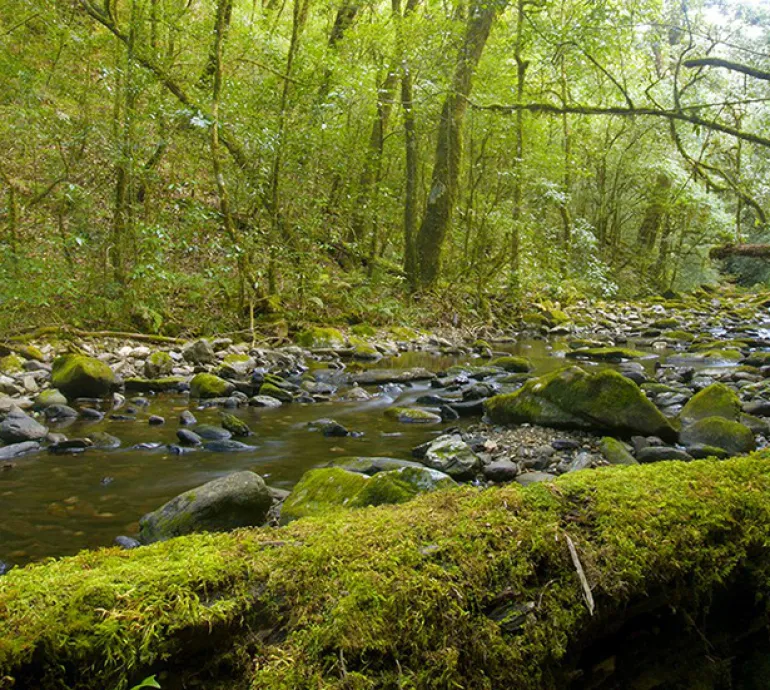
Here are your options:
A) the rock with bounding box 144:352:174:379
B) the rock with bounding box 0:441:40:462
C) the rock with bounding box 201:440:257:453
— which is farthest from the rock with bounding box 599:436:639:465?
the rock with bounding box 144:352:174:379

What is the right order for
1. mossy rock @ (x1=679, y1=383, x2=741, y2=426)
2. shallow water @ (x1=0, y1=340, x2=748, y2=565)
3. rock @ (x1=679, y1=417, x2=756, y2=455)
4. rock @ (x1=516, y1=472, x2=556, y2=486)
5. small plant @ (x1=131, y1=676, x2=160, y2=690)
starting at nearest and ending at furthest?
1. small plant @ (x1=131, y1=676, x2=160, y2=690)
2. shallow water @ (x1=0, y1=340, x2=748, y2=565)
3. rock @ (x1=516, y1=472, x2=556, y2=486)
4. rock @ (x1=679, y1=417, x2=756, y2=455)
5. mossy rock @ (x1=679, y1=383, x2=741, y2=426)

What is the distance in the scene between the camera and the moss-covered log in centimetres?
116

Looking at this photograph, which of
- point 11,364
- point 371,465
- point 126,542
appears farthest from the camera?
point 11,364

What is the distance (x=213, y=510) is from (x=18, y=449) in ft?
10.2

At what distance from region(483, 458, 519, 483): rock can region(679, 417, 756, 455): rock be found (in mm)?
1897

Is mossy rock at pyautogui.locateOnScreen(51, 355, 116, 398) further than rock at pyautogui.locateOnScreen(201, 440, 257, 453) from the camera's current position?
Yes

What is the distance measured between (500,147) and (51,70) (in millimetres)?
10725

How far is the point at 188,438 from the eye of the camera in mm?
5836

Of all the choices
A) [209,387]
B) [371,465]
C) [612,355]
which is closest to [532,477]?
[371,465]

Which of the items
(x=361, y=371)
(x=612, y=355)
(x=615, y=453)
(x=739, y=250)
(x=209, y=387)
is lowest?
(x=361, y=371)

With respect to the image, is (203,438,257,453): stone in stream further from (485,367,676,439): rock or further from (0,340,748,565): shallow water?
(485,367,676,439): rock

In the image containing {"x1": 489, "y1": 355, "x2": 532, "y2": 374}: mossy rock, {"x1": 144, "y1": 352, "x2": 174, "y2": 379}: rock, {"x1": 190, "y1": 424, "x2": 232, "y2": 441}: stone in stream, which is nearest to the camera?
{"x1": 190, "y1": 424, "x2": 232, "y2": 441}: stone in stream

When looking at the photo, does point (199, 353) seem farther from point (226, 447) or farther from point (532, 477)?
point (532, 477)

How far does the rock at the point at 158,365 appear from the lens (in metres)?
9.06
